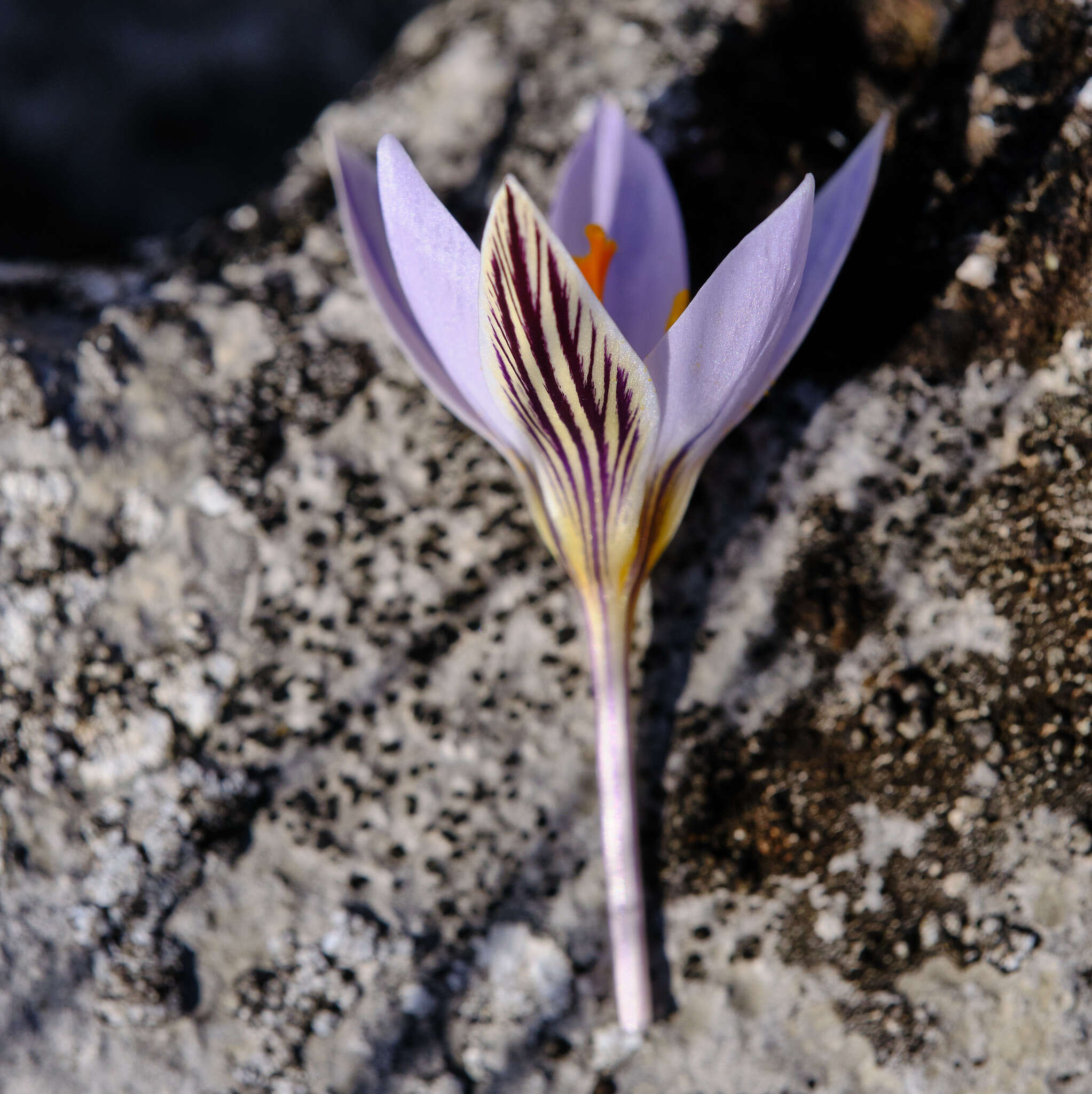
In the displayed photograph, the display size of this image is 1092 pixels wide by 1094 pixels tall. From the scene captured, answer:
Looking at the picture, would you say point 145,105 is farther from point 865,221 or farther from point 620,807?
point 620,807

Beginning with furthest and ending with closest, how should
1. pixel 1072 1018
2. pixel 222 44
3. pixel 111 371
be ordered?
pixel 222 44 → pixel 111 371 → pixel 1072 1018

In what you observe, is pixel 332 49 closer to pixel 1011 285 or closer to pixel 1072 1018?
pixel 1011 285

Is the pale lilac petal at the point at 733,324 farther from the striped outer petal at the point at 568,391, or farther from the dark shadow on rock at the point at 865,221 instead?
the dark shadow on rock at the point at 865,221

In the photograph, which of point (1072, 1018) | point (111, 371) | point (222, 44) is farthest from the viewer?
point (222, 44)

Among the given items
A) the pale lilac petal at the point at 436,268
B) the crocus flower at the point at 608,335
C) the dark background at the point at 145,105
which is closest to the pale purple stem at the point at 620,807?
the crocus flower at the point at 608,335

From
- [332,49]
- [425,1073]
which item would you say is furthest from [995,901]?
[332,49]

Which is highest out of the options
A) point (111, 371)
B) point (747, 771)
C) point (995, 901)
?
point (111, 371)

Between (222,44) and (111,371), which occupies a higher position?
(222,44)

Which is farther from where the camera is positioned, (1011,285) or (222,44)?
(222,44)
